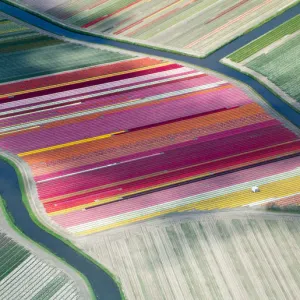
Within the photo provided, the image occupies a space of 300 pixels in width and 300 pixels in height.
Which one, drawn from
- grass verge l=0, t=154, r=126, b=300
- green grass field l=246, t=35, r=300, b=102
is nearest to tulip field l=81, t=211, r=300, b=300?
grass verge l=0, t=154, r=126, b=300

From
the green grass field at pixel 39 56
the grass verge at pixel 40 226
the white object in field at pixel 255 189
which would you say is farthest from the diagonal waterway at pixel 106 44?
the white object in field at pixel 255 189

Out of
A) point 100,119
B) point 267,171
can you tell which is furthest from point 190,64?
point 267,171

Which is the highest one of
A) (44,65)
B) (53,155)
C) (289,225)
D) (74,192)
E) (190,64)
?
(44,65)

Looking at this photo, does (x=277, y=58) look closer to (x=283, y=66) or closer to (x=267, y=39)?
(x=283, y=66)

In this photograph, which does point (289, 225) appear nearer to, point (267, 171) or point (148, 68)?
point (267, 171)

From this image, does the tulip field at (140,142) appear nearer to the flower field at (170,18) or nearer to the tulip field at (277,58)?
the tulip field at (277,58)

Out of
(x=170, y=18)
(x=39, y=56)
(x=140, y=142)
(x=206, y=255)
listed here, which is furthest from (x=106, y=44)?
(x=206, y=255)
